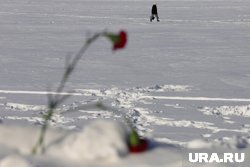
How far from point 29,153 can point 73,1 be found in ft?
112

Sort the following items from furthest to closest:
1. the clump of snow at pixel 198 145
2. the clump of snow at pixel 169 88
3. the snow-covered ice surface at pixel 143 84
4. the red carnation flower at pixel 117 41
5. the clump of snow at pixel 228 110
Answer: the clump of snow at pixel 169 88 < the clump of snow at pixel 228 110 < the snow-covered ice surface at pixel 143 84 < the clump of snow at pixel 198 145 < the red carnation flower at pixel 117 41

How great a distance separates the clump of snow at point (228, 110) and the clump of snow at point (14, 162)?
237 inches

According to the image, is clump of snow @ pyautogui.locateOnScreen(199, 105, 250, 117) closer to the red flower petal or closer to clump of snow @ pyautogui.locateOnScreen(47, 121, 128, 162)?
clump of snow @ pyautogui.locateOnScreen(47, 121, 128, 162)

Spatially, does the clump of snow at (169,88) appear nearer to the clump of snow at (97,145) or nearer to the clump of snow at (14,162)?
the clump of snow at (97,145)

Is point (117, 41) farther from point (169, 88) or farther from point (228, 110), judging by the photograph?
point (169, 88)

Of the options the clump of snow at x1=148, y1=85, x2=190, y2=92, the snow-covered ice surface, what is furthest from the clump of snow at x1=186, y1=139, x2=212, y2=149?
the clump of snow at x1=148, y1=85, x2=190, y2=92

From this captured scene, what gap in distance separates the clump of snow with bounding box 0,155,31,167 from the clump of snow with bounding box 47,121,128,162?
0.42 ft

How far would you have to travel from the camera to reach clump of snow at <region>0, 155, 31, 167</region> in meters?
1.41

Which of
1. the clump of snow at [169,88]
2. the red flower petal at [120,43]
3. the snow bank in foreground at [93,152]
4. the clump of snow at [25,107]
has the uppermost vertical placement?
the red flower petal at [120,43]

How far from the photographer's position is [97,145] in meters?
1.48

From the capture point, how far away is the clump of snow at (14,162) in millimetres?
1406

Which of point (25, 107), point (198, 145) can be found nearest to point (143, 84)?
point (25, 107)

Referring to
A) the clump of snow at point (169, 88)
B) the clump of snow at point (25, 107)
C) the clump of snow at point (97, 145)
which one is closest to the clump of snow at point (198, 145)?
the clump of snow at point (97, 145)

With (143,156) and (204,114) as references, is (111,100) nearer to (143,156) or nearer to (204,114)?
(204,114)
